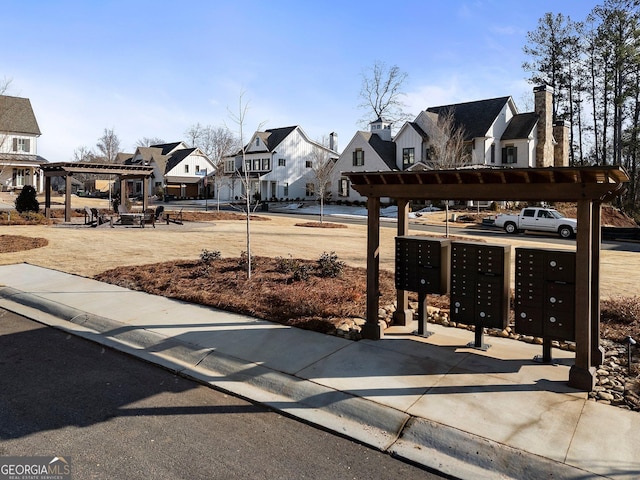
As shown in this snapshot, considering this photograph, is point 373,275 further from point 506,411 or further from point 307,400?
point 506,411

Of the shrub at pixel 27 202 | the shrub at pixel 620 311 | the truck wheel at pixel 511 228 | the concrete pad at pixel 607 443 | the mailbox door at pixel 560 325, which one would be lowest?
the concrete pad at pixel 607 443

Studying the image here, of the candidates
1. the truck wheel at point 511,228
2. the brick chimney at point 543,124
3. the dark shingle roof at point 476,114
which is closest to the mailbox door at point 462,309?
the truck wheel at point 511,228

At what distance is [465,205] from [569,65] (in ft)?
77.6

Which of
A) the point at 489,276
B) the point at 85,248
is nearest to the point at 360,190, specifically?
the point at 489,276

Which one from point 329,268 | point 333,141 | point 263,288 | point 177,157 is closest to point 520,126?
point 333,141

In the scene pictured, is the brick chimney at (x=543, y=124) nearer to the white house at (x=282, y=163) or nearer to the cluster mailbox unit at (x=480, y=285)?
the white house at (x=282, y=163)

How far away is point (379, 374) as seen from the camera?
5.71 meters

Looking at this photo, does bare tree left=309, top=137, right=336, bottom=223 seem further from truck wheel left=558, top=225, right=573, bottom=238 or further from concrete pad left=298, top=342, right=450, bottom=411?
concrete pad left=298, top=342, right=450, bottom=411

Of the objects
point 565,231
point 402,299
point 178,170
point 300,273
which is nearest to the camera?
point 402,299

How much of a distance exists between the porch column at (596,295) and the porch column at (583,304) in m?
0.67

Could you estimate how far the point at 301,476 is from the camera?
12.6 ft

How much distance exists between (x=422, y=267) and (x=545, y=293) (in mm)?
1794

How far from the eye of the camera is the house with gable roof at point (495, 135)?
144 ft

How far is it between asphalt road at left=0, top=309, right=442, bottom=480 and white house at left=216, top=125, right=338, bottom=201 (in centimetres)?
5228
